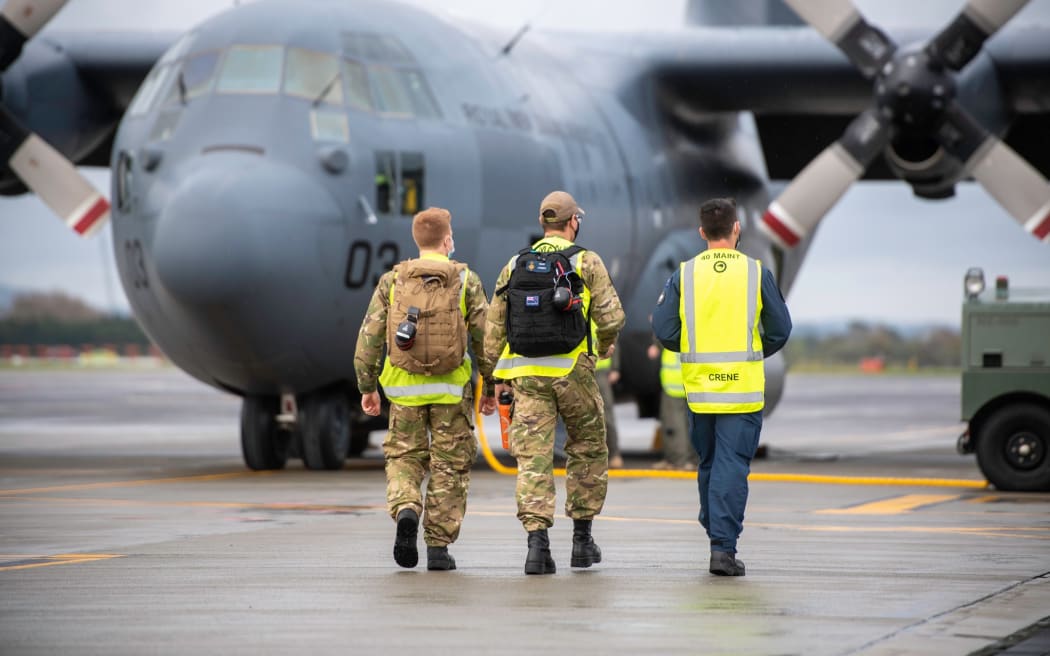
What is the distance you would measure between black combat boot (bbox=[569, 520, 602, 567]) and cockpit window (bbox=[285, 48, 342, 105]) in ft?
23.6

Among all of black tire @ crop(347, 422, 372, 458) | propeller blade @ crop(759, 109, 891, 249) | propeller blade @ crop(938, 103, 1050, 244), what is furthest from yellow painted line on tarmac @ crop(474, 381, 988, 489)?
propeller blade @ crop(938, 103, 1050, 244)

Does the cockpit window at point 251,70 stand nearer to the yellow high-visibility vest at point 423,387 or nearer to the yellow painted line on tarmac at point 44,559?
the yellow painted line on tarmac at point 44,559

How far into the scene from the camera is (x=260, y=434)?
596 inches

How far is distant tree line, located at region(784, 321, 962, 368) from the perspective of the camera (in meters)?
80.3

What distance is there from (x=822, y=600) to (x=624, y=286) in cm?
1114

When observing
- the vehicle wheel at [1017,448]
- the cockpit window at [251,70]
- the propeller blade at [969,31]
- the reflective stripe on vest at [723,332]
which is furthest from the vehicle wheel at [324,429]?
the reflective stripe on vest at [723,332]

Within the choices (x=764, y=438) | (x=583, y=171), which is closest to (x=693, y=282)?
(x=583, y=171)

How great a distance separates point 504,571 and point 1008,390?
628cm

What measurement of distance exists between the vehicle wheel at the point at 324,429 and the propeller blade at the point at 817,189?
5.39m

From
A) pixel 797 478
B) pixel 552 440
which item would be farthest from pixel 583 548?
pixel 797 478

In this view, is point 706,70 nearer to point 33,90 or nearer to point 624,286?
point 624,286

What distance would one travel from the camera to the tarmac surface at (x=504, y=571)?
229 inches

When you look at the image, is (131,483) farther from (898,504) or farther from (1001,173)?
(1001,173)

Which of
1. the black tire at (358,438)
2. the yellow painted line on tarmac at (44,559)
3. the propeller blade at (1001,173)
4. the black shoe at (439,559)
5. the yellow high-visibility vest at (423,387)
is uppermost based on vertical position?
the propeller blade at (1001,173)
